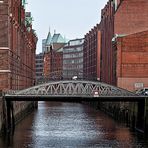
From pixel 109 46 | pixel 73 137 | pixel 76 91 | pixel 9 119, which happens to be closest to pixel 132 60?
pixel 109 46

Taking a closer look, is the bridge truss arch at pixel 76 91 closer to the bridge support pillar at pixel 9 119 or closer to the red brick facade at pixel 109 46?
the bridge support pillar at pixel 9 119

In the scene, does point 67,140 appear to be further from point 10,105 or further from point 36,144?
point 10,105

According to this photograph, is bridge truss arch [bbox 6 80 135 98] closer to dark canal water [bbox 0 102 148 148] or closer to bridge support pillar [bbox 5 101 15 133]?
bridge support pillar [bbox 5 101 15 133]

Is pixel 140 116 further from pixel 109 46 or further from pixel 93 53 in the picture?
pixel 93 53

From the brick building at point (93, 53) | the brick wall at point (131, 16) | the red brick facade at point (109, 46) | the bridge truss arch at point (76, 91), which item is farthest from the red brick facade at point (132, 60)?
the brick building at point (93, 53)

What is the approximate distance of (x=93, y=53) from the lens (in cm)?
17638

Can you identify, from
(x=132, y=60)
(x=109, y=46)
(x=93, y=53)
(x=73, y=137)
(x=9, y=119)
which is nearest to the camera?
(x=73, y=137)

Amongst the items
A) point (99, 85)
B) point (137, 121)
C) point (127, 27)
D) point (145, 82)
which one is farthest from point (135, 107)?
point (127, 27)

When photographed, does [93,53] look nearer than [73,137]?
No

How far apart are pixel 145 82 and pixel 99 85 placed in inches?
1115

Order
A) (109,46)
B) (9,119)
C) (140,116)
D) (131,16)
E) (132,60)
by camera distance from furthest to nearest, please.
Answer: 1. (109,46)
2. (131,16)
3. (132,60)
4. (9,119)
5. (140,116)

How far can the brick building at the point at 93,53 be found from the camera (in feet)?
534

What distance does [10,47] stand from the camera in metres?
75.9

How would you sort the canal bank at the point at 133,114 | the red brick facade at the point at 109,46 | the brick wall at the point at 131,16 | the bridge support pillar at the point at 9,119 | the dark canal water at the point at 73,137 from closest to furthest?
1. the dark canal water at the point at 73,137
2. the canal bank at the point at 133,114
3. the bridge support pillar at the point at 9,119
4. the brick wall at the point at 131,16
5. the red brick facade at the point at 109,46
